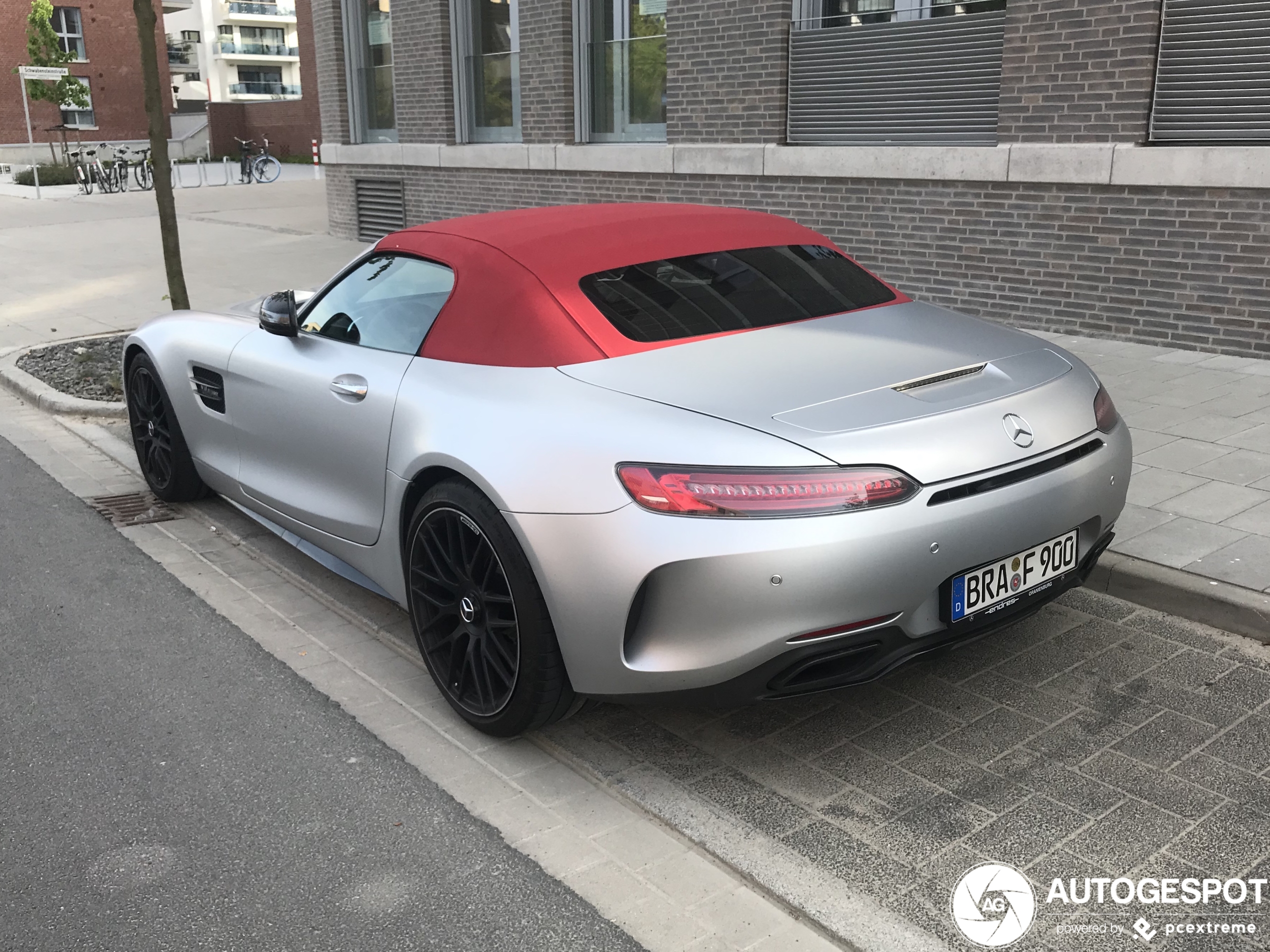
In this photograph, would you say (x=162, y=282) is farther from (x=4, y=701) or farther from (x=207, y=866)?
(x=207, y=866)

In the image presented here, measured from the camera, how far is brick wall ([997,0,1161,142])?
8117 millimetres

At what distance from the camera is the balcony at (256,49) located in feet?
260

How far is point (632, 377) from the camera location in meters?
3.32

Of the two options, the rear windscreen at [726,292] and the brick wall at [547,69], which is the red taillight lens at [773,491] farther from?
the brick wall at [547,69]

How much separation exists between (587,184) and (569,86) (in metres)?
1.12

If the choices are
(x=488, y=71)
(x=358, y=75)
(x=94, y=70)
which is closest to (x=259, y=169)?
(x=358, y=75)

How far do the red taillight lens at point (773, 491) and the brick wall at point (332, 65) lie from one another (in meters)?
14.9

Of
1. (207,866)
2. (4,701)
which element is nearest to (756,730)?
(207,866)

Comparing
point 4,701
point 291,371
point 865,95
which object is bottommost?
point 4,701

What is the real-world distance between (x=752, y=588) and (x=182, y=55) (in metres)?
82.8

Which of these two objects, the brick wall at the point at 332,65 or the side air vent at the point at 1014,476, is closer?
the side air vent at the point at 1014,476

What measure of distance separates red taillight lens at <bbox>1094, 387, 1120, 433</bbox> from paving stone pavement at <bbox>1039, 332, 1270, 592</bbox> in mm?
1058

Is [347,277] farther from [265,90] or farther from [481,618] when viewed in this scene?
[265,90]

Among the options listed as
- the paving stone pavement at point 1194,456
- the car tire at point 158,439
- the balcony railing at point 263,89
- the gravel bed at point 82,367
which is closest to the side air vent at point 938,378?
the paving stone pavement at point 1194,456
